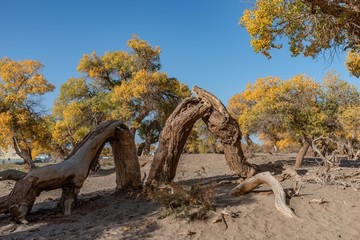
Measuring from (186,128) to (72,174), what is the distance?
3692 mm

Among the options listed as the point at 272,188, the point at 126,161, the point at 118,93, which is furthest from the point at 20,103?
the point at 272,188

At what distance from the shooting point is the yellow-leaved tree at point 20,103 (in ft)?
65.9

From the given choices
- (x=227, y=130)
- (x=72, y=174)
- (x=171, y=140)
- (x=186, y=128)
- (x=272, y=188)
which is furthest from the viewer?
(x=227, y=130)

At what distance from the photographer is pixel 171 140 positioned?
10711mm

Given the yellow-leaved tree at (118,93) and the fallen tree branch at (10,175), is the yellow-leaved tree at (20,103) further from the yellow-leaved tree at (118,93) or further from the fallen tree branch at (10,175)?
the fallen tree branch at (10,175)

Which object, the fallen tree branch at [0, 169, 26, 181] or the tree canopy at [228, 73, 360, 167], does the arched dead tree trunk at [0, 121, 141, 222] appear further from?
the tree canopy at [228, 73, 360, 167]

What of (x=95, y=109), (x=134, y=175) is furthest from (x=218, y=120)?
(x=95, y=109)

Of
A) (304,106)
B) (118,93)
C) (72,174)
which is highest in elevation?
(118,93)

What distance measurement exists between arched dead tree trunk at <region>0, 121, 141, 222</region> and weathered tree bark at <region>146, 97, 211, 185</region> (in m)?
0.77

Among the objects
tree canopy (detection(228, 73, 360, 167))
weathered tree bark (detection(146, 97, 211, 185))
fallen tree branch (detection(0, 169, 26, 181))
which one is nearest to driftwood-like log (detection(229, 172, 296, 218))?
weathered tree bark (detection(146, 97, 211, 185))

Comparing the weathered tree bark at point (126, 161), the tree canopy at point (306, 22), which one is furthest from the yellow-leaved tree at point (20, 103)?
the tree canopy at point (306, 22)

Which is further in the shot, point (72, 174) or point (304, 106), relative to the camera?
point (304, 106)

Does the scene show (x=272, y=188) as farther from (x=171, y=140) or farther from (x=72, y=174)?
(x=72, y=174)

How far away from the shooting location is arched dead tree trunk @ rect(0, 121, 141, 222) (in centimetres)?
805
